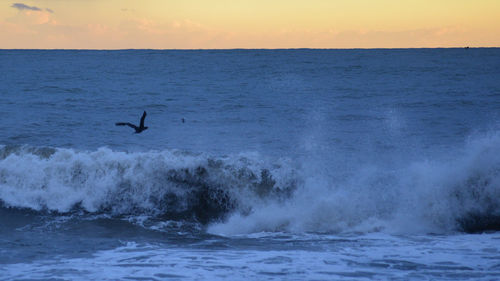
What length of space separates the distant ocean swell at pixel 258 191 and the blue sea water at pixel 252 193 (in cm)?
4

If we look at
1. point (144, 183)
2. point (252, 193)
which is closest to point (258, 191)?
point (252, 193)

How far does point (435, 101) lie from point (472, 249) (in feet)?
62.7

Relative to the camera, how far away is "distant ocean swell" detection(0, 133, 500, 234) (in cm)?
1079

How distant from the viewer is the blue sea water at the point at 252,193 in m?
7.98

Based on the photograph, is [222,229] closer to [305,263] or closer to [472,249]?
[305,263]

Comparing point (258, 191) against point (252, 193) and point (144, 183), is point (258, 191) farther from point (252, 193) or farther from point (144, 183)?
point (144, 183)

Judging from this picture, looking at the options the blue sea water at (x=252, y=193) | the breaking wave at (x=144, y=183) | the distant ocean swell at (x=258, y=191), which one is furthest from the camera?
the breaking wave at (x=144, y=183)

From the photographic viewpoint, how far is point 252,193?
12242 millimetres

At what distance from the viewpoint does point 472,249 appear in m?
8.54

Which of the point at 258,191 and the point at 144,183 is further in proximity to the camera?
the point at 144,183

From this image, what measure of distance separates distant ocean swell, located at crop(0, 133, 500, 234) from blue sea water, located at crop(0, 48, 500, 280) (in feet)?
0.12

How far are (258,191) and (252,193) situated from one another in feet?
0.47

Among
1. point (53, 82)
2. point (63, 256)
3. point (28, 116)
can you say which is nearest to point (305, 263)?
point (63, 256)

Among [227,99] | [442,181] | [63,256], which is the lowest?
[63,256]
